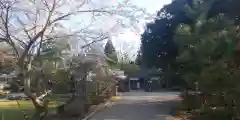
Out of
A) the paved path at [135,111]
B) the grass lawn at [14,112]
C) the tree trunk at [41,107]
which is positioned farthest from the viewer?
the grass lawn at [14,112]

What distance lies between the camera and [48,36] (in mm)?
15906

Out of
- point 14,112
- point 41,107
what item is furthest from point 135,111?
point 41,107

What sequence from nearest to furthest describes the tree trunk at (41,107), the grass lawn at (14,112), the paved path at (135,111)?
the tree trunk at (41,107)
the paved path at (135,111)
the grass lawn at (14,112)

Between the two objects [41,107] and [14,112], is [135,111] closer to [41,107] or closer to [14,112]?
[14,112]

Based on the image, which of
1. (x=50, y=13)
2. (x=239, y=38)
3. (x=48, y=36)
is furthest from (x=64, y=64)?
(x=239, y=38)

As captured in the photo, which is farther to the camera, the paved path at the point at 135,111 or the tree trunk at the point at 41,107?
the paved path at the point at 135,111

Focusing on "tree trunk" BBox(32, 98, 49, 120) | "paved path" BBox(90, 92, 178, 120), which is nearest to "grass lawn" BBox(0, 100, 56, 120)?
"tree trunk" BBox(32, 98, 49, 120)

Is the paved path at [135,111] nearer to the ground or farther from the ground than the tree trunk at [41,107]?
nearer to the ground

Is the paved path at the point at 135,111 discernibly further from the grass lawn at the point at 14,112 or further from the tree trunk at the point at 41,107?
the grass lawn at the point at 14,112

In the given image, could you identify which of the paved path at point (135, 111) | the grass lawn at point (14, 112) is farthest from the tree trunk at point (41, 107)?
the paved path at point (135, 111)

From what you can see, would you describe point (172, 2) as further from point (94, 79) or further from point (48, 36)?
point (48, 36)

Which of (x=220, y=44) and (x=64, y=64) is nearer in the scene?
(x=220, y=44)

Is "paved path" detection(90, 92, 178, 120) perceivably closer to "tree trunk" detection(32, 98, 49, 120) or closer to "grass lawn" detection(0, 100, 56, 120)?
"tree trunk" detection(32, 98, 49, 120)

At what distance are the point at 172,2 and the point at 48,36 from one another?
17043 mm
